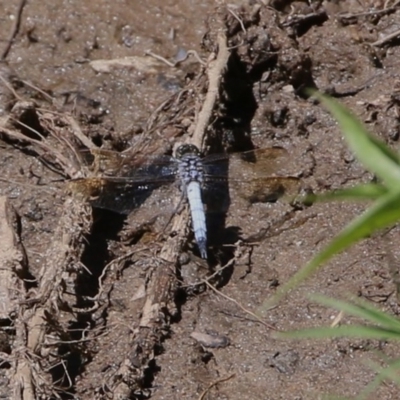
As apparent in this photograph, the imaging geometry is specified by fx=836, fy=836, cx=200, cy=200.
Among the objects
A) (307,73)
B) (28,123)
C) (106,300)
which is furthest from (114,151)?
(307,73)

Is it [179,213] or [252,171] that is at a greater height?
[252,171]

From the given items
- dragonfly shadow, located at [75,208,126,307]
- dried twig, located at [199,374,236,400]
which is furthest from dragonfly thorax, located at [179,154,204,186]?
dried twig, located at [199,374,236,400]

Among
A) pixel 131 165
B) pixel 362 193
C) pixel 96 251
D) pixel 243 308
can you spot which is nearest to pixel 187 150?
pixel 131 165

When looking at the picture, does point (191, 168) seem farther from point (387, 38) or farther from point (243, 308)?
point (387, 38)

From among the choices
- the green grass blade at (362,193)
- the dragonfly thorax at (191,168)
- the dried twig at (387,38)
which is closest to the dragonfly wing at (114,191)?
the dragonfly thorax at (191,168)

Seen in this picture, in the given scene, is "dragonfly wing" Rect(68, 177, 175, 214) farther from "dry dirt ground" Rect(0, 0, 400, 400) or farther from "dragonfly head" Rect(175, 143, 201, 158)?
"dragonfly head" Rect(175, 143, 201, 158)

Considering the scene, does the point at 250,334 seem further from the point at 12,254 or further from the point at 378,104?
the point at 378,104

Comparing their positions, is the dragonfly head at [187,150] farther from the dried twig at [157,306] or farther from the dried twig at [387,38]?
the dried twig at [387,38]
